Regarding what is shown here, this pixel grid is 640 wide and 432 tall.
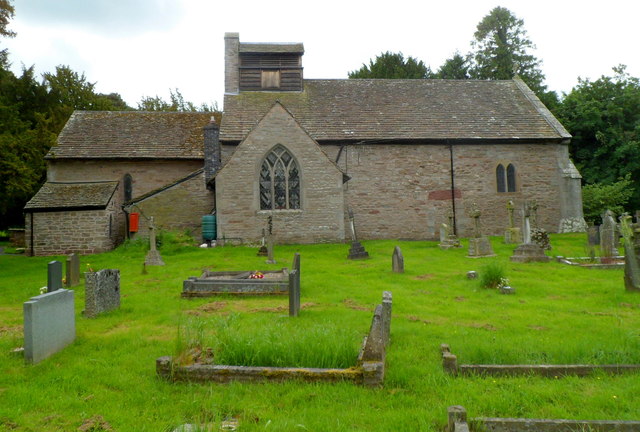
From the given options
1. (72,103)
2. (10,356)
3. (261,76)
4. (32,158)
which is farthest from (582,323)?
(72,103)

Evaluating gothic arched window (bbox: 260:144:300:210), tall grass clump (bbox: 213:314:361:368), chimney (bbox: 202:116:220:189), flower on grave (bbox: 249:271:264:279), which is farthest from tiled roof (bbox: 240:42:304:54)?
tall grass clump (bbox: 213:314:361:368)

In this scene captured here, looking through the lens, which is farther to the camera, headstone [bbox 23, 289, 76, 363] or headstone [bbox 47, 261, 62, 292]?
headstone [bbox 47, 261, 62, 292]

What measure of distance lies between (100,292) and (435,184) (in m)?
19.0

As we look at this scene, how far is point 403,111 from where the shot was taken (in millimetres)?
25688

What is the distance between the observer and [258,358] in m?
5.61

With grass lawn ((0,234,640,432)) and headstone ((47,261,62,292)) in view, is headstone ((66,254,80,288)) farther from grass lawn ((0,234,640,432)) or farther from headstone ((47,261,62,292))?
headstone ((47,261,62,292))

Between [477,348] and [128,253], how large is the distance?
16.9 metres

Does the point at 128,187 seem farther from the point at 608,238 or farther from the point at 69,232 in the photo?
the point at 608,238

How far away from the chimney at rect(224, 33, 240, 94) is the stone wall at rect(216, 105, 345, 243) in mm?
6743

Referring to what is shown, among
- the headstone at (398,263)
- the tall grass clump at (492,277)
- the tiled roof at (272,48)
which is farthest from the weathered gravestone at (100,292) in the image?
the tiled roof at (272,48)

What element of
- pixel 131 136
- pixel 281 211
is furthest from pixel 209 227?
pixel 131 136

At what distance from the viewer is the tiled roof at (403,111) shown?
2402 centimetres

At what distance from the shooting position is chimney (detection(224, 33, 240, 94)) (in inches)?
1030

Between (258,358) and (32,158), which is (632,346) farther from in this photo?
(32,158)
